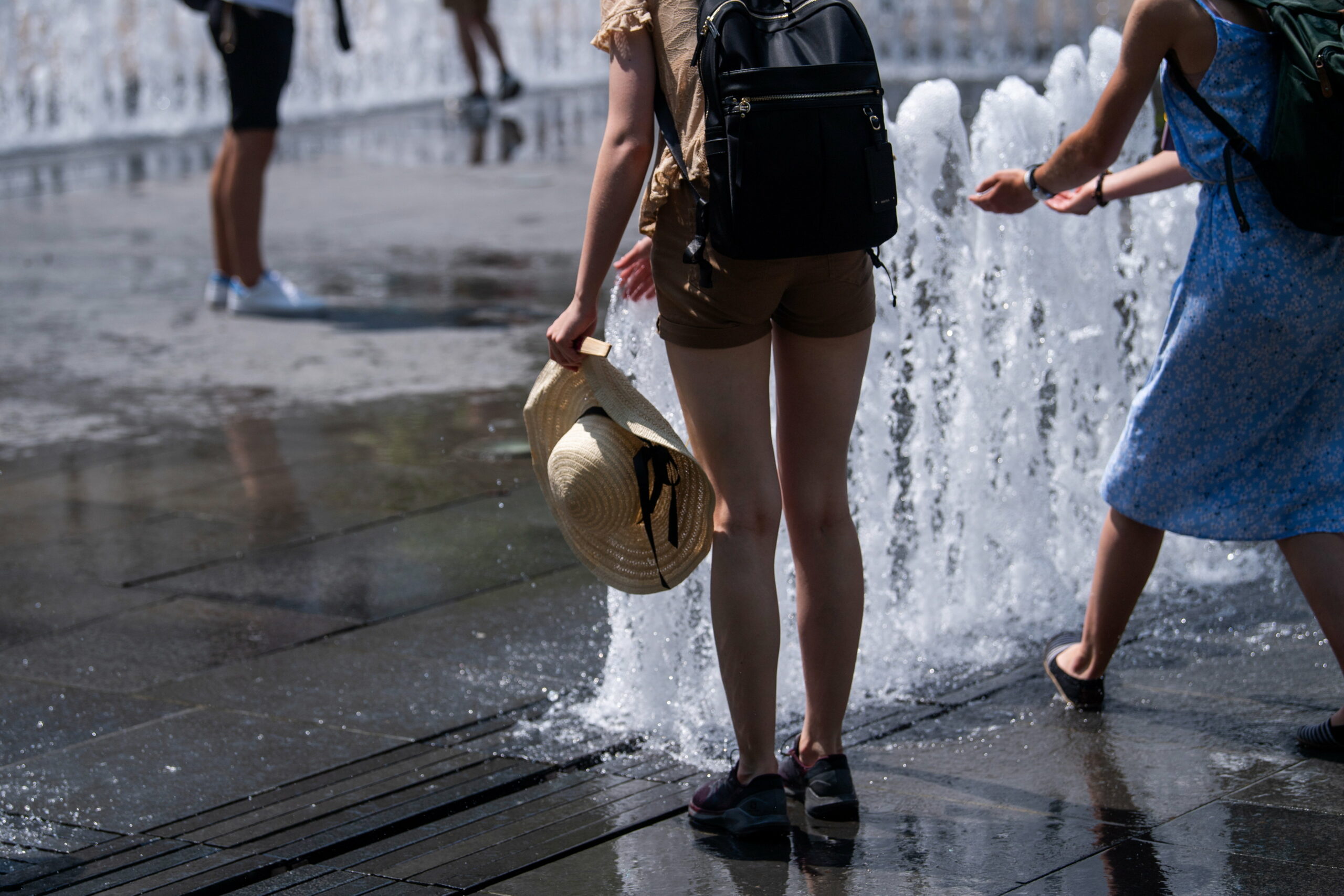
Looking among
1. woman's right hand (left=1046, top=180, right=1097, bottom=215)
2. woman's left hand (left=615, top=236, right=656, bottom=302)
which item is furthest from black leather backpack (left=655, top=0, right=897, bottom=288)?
woman's right hand (left=1046, top=180, right=1097, bottom=215)

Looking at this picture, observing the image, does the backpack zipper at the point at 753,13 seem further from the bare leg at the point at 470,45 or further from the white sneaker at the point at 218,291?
the bare leg at the point at 470,45

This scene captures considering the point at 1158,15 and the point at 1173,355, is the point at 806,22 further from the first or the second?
the point at 1173,355

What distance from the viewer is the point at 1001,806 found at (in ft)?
11.6

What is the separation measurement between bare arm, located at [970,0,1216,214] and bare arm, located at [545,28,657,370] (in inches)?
37.9

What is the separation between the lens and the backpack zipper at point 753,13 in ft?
10.2

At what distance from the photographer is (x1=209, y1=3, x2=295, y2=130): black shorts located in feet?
27.9

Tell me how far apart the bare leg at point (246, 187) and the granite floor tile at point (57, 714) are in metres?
4.56

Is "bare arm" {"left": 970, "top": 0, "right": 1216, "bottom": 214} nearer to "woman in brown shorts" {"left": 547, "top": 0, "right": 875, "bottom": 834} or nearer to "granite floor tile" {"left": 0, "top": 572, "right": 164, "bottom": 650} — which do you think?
"woman in brown shorts" {"left": 547, "top": 0, "right": 875, "bottom": 834}

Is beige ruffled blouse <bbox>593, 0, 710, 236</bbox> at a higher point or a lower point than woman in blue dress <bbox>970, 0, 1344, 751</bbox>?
higher

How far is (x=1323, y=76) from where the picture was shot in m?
3.41

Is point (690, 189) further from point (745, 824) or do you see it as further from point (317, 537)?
point (317, 537)

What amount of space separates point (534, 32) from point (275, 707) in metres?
18.8

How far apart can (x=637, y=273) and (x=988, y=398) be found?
1.62 meters

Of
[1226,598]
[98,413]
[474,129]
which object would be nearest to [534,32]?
[474,129]
